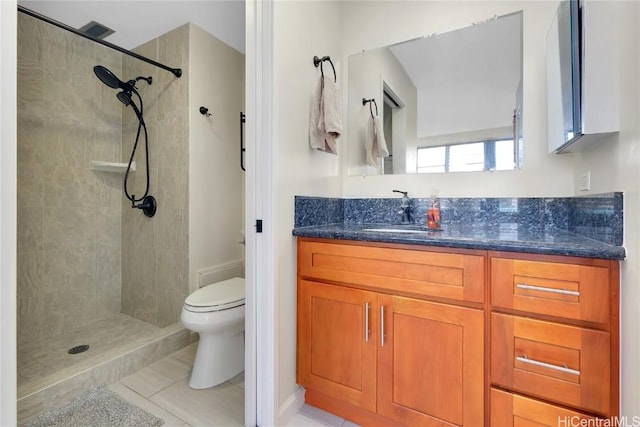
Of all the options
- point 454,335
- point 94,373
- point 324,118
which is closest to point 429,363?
point 454,335

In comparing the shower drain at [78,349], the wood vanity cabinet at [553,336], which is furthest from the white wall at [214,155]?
the wood vanity cabinet at [553,336]

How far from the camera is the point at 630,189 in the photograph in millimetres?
822

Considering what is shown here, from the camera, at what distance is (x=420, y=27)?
68.1 inches

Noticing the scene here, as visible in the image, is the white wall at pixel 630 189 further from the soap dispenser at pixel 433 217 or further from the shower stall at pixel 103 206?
the shower stall at pixel 103 206

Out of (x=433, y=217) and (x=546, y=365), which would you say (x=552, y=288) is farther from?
(x=433, y=217)

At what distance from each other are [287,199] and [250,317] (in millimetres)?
573

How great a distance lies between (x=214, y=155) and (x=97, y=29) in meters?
1.24

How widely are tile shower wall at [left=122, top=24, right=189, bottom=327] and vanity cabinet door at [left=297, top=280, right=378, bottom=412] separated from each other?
1212 mm

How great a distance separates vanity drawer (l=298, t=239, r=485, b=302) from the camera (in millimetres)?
1034

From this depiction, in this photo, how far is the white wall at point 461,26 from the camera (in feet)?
4.71

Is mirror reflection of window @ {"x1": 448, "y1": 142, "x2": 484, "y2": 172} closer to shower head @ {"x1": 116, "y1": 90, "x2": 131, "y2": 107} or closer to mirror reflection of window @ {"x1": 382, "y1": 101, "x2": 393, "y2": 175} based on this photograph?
mirror reflection of window @ {"x1": 382, "y1": 101, "x2": 393, "y2": 175}

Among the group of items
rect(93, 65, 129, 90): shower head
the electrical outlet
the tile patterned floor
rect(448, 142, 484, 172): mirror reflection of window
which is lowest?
the tile patterned floor
